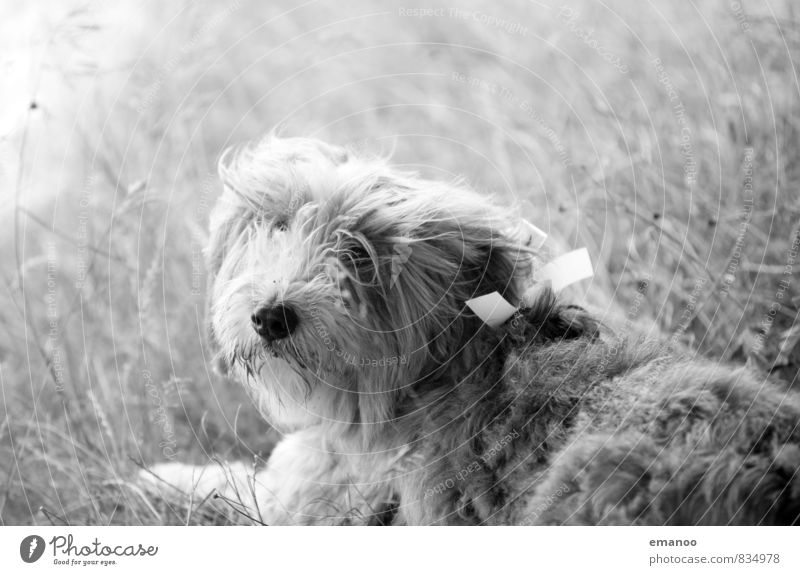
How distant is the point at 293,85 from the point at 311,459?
11.3 feet

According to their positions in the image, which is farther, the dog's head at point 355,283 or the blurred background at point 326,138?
the blurred background at point 326,138

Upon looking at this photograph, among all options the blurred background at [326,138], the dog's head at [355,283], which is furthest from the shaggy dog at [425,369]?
the blurred background at [326,138]

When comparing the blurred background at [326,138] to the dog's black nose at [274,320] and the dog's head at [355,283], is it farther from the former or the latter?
the dog's black nose at [274,320]

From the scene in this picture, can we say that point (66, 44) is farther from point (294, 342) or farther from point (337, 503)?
point (337, 503)

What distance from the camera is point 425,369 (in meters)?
3.27

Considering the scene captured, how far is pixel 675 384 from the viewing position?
285cm

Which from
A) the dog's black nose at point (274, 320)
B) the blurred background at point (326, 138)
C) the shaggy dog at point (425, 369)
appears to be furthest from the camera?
the blurred background at point (326, 138)

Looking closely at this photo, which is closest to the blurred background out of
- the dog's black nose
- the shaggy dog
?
the shaggy dog

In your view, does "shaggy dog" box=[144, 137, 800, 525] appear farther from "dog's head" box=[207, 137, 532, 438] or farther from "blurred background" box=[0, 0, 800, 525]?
"blurred background" box=[0, 0, 800, 525]

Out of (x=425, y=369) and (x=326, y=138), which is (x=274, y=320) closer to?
(x=425, y=369)

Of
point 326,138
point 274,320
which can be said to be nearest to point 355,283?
point 274,320

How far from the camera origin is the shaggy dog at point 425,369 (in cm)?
278

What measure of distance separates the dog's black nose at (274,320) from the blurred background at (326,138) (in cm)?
95
